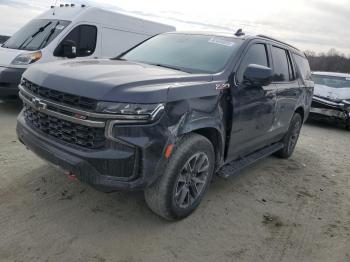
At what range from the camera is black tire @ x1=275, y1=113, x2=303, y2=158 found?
6246 mm

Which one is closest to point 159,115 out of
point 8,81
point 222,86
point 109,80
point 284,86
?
point 109,80

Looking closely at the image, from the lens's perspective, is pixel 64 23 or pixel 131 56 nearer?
pixel 131 56

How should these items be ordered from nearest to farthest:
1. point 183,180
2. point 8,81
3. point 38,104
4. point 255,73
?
point 38,104, point 183,180, point 255,73, point 8,81

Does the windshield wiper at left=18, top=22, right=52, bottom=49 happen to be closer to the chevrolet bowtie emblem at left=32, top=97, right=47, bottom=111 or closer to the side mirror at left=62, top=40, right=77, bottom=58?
the side mirror at left=62, top=40, right=77, bottom=58

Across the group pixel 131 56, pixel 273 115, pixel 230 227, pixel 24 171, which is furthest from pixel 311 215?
pixel 24 171

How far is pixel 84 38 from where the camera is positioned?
28.2 ft

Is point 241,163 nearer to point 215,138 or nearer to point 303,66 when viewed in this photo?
point 215,138

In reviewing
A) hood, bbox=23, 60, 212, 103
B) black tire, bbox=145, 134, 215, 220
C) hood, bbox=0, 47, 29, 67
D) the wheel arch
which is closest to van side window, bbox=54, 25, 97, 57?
hood, bbox=0, 47, 29, 67

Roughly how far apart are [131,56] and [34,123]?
5.45 feet

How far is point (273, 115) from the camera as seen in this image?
5.11 m

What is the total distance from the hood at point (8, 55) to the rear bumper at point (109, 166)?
5.06 metres

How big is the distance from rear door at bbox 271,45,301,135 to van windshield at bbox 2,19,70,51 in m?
4.84

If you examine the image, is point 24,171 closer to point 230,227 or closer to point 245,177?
point 230,227

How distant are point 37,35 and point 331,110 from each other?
25.6 ft
